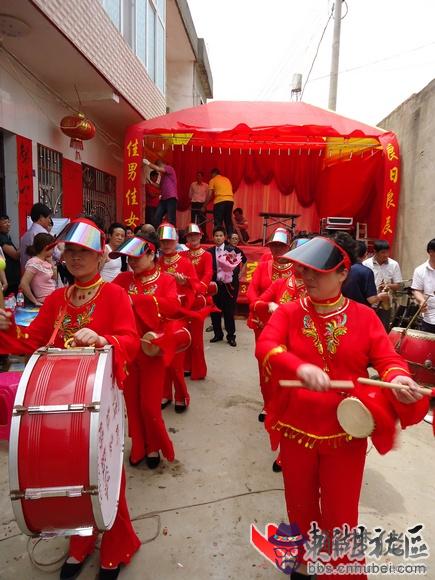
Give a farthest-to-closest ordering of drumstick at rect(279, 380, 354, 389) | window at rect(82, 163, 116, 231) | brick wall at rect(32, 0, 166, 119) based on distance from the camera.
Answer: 1. window at rect(82, 163, 116, 231)
2. brick wall at rect(32, 0, 166, 119)
3. drumstick at rect(279, 380, 354, 389)

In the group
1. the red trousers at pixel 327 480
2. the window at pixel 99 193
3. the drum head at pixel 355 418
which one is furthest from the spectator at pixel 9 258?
the drum head at pixel 355 418

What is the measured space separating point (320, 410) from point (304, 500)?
499 mm

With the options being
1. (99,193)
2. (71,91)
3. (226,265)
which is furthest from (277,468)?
(99,193)

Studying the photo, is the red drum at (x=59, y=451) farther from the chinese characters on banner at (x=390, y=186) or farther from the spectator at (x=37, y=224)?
the chinese characters on banner at (x=390, y=186)

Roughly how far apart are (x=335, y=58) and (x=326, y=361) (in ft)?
47.0

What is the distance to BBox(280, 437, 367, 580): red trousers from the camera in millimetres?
1819

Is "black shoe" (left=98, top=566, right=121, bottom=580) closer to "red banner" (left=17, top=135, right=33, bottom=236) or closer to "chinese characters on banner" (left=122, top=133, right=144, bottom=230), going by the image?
"red banner" (left=17, top=135, right=33, bottom=236)

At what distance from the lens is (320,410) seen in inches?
72.3

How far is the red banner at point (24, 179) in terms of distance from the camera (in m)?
6.16

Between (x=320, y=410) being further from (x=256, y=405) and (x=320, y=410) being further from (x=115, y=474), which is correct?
(x=256, y=405)

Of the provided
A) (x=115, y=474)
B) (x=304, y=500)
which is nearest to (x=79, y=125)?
(x=115, y=474)

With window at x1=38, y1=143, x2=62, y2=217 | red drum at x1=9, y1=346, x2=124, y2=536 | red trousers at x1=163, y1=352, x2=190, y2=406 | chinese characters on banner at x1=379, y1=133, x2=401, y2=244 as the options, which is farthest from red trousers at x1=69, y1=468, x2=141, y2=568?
chinese characters on banner at x1=379, y1=133, x2=401, y2=244

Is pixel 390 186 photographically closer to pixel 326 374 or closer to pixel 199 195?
pixel 199 195

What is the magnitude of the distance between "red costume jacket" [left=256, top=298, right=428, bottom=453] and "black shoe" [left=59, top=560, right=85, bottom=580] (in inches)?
53.4
